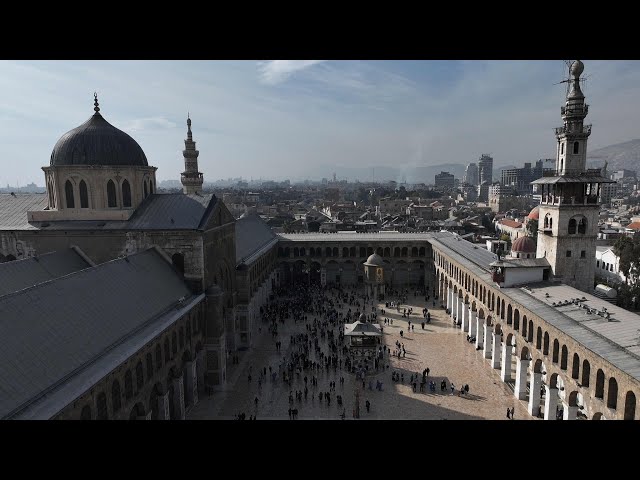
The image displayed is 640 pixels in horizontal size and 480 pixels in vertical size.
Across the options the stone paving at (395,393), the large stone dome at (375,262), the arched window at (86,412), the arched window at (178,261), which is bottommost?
the stone paving at (395,393)

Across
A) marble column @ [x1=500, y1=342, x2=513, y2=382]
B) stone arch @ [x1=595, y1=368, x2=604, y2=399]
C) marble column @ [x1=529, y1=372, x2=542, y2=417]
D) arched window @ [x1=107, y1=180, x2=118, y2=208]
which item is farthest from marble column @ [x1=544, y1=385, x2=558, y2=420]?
arched window @ [x1=107, y1=180, x2=118, y2=208]

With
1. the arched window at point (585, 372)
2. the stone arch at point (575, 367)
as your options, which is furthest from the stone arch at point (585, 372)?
the stone arch at point (575, 367)

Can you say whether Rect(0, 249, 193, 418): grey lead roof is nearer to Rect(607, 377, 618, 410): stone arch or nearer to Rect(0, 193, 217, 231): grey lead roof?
Rect(0, 193, 217, 231): grey lead roof

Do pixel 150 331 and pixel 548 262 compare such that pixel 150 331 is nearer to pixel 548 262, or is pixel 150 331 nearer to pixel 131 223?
pixel 131 223

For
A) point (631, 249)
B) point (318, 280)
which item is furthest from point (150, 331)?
point (631, 249)

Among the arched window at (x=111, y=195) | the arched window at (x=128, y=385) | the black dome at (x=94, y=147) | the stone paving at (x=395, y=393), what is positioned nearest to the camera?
the arched window at (x=128, y=385)

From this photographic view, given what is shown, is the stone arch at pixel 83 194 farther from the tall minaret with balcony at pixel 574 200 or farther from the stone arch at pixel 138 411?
the tall minaret with balcony at pixel 574 200
